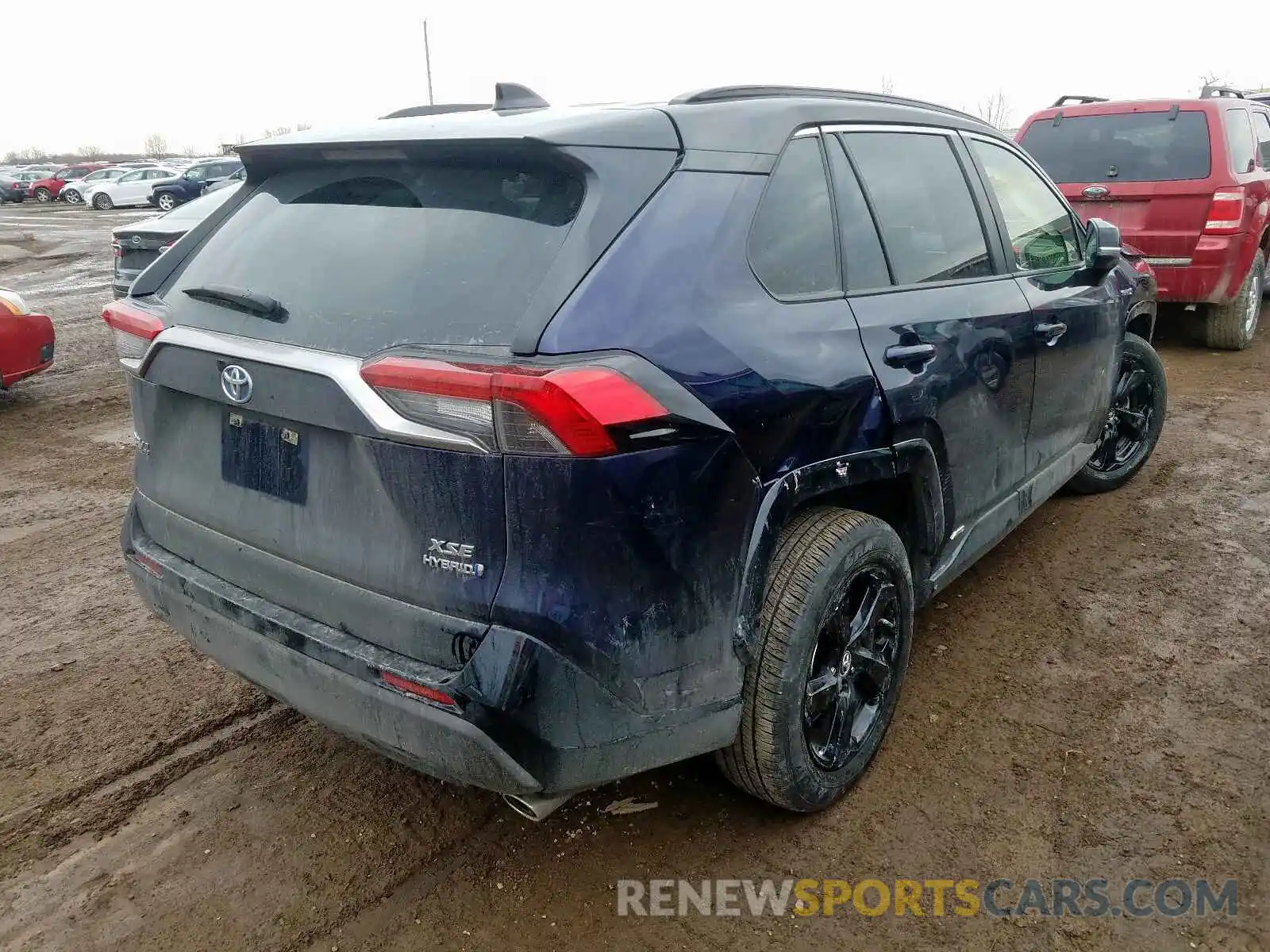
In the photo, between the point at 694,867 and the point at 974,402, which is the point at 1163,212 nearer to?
the point at 974,402

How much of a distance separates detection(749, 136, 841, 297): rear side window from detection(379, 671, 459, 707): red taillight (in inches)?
47.3

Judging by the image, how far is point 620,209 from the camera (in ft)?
6.84

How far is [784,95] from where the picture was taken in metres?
2.72

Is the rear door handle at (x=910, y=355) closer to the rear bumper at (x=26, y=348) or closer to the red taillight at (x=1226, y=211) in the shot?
the red taillight at (x=1226, y=211)

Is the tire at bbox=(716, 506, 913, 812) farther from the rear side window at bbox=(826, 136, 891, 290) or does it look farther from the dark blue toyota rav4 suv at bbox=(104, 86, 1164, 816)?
the rear side window at bbox=(826, 136, 891, 290)

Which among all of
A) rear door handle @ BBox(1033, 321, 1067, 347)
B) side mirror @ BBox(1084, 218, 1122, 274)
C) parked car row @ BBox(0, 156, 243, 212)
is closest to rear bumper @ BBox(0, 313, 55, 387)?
rear door handle @ BBox(1033, 321, 1067, 347)

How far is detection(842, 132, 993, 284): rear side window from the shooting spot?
2.85 m

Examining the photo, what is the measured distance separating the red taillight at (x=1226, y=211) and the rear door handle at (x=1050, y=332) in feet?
15.1

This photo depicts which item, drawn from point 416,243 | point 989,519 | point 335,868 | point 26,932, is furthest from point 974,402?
point 26,932

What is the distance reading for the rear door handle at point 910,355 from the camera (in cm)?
262

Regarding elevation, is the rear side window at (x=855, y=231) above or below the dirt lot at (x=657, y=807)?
above

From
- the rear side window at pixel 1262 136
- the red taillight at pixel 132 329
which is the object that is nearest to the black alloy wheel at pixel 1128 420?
the red taillight at pixel 132 329

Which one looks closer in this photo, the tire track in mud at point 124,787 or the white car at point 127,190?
the tire track in mud at point 124,787

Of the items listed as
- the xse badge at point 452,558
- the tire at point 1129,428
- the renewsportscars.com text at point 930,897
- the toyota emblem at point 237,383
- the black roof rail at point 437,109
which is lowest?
the renewsportscars.com text at point 930,897
